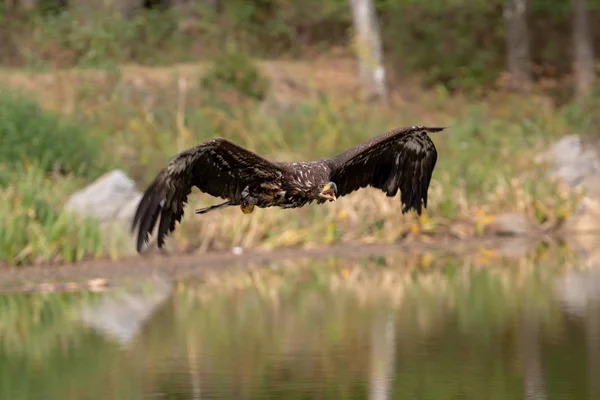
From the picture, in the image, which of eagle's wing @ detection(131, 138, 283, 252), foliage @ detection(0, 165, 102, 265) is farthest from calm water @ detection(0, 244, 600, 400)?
eagle's wing @ detection(131, 138, 283, 252)

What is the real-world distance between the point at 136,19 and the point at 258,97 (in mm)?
6577

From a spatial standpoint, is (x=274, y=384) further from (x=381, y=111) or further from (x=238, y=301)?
(x=381, y=111)

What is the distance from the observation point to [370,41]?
31312mm

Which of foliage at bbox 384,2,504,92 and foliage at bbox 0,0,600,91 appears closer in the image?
foliage at bbox 0,0,600,91

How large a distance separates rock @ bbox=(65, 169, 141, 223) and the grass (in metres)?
0.36

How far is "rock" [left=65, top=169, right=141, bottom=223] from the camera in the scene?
19156 millimetres

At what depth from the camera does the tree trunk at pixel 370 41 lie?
31.3 meters

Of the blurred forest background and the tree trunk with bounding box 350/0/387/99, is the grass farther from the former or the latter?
the tree trunk with bounding box 350/0/387/99

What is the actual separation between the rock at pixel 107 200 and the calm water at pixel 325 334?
188cm

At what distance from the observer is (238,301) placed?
16.9 m

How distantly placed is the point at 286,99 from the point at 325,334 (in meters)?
14.5

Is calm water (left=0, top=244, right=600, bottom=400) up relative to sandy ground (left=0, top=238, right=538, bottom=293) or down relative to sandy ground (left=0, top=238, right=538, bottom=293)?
down

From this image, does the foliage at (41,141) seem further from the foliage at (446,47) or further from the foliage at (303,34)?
the foliage at (446,47)

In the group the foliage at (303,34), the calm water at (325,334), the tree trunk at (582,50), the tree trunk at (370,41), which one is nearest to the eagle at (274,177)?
the calm water at (325,334)
